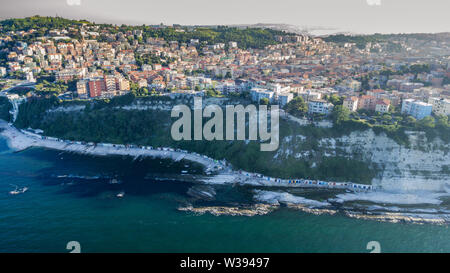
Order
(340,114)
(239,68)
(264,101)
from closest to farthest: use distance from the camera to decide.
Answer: (340,114) → (264,101) → (239,68)

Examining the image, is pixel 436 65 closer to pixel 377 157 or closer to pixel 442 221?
pixel 377 157

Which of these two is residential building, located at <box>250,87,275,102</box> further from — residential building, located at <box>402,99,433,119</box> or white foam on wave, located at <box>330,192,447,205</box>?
white foam on wave, located at <box>330,192,447,205</box>

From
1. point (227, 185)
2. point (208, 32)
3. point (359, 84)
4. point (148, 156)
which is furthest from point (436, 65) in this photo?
point (208, 32)

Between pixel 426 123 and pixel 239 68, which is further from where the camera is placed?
pixel 239 68

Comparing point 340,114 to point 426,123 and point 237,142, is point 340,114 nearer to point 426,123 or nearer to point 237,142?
point 426,123

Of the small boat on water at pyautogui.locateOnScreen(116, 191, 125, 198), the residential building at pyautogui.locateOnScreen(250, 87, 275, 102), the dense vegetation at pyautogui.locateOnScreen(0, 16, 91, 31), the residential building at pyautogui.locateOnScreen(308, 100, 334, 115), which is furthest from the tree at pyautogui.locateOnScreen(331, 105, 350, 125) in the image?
the dense vegetation at pyautogui.locateOnScreen(0, 16, 91, 31)

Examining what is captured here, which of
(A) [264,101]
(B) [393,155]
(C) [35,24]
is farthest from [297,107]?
(C) [35,24]

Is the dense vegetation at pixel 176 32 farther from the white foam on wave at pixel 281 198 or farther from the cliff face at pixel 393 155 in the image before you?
the white foam on wave at pixel 281 198
